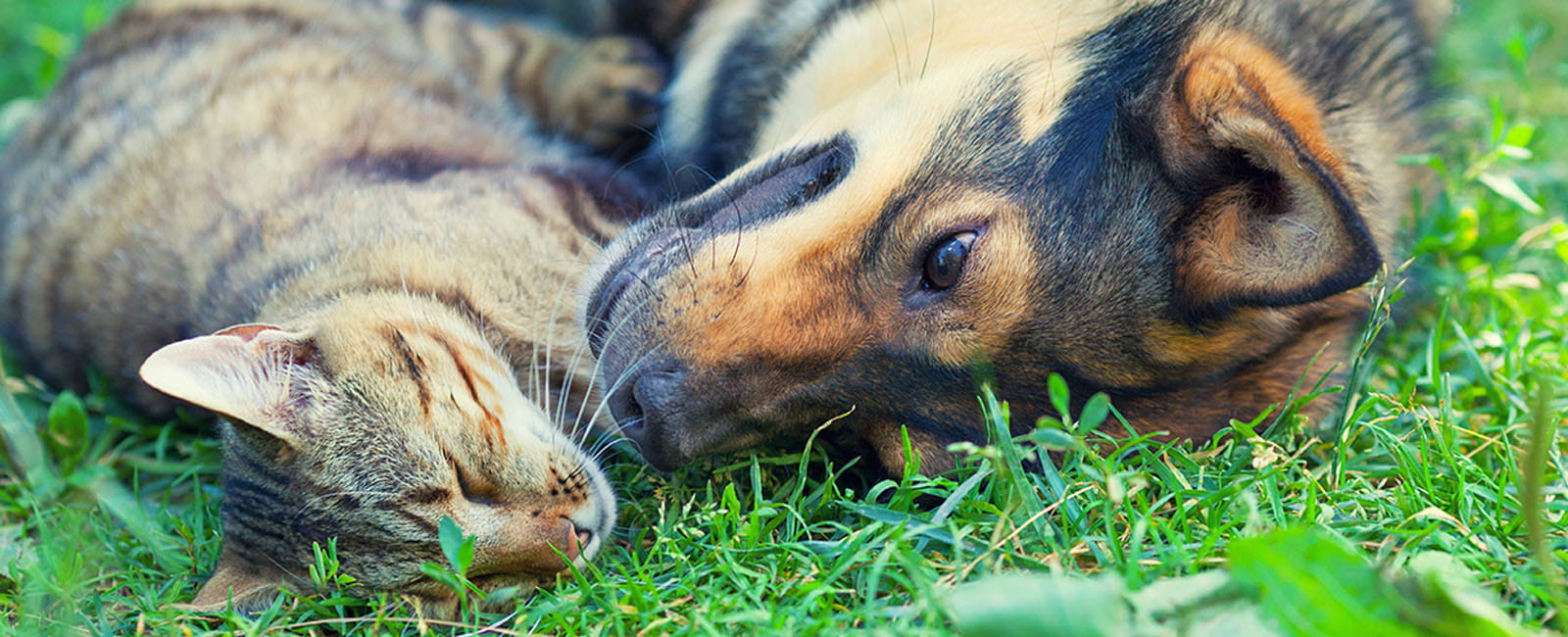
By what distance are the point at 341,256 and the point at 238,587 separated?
1.22 metres

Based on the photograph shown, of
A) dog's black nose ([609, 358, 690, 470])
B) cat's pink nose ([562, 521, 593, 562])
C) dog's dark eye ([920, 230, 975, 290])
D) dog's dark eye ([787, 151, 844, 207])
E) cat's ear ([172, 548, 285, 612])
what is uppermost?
dog's dark eye ([787, 151, 844, 207])

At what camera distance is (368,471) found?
3.17 meters

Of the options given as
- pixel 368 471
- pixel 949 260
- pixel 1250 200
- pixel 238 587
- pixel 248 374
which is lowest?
pixel 238 587

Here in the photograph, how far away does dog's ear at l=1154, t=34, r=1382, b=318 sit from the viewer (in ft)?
8.79

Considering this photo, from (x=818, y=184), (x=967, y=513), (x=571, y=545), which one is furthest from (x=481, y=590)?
(x=818, y=184)

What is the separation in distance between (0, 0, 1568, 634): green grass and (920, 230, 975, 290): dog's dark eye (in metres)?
0.45

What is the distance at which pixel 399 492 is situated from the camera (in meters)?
3.14

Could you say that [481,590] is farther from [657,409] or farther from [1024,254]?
[1024,254]

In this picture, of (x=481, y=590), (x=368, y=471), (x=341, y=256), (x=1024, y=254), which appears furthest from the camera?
(x=341, y=256)

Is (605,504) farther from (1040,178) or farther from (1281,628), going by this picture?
(1281,628)

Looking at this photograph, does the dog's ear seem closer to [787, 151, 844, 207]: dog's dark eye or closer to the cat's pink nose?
[787, 151, 844, 207]: dog's dark eye

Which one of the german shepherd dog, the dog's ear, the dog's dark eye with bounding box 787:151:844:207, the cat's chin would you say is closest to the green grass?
the cat's chin

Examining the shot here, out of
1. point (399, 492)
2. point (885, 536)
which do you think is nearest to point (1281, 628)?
point (885, 536)

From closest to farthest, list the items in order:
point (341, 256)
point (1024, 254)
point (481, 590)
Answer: point (1024, 254) → point (481, 590) → point (341, 256)
